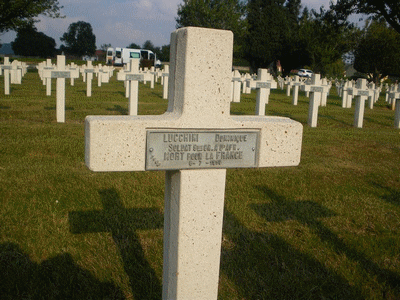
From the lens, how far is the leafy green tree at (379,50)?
37562 millimetres

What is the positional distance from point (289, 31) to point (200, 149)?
53.8m

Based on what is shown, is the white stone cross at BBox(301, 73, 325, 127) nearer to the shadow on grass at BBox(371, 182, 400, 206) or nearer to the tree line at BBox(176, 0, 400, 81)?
the shadow on grass at BBox(371, 182, 400, 206)

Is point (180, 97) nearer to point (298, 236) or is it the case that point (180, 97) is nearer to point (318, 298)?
point (318, 298)

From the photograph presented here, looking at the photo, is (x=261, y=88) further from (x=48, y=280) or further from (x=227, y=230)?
(x=48, y=280)

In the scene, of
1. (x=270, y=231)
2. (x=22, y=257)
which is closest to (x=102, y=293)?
(x=22, y=257)

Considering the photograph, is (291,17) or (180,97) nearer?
(180,97)

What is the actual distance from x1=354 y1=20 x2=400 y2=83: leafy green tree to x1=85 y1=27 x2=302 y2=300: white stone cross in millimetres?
38609

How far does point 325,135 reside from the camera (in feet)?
32.3

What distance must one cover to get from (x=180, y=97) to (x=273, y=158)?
2.05 feet

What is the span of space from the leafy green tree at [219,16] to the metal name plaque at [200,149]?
52.3 m

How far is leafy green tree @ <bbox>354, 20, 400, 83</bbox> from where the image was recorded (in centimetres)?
3756

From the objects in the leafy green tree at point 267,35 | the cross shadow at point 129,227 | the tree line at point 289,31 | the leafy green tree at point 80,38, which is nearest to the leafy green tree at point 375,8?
the tree line at point 289,31

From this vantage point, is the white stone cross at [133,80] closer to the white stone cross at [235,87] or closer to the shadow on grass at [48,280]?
the white stone cross at [235,87]

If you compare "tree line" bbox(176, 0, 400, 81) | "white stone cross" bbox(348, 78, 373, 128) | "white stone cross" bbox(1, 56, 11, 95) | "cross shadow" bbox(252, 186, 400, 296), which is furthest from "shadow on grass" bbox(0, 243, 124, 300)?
"tree line" bbox(176, 0, 400, 81)
